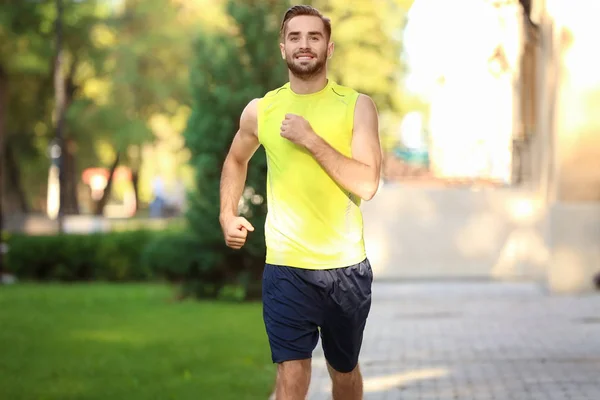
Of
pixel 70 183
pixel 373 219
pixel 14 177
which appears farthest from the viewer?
pixel 70 183

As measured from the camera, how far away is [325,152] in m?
6.05

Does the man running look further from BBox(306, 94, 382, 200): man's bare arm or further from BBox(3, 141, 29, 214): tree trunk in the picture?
BBox(3, 141, 29, 214): tree trunk

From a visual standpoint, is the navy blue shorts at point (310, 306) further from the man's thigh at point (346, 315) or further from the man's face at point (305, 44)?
the man's face at point (305, 44)

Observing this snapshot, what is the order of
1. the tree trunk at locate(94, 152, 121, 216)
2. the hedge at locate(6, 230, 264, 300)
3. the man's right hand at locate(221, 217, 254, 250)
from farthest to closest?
the tree trunk at locate(94, 152, 121, 216)
the hedge at locate(6, 230, 264, 300)
the man's right hand at locate(221, 217, 254, 250)

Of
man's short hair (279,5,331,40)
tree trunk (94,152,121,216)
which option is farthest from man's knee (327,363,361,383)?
tree trunk (94,152,121,216)

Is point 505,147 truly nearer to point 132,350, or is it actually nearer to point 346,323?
point 132,350

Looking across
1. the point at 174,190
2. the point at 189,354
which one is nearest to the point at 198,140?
the point at 189,354

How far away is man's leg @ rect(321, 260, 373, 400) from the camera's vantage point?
251 inches

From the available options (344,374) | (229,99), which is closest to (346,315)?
(344,374)

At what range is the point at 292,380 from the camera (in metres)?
6.28

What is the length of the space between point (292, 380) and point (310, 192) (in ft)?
2.76

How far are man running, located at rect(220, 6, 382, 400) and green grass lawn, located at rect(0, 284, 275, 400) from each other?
400cm

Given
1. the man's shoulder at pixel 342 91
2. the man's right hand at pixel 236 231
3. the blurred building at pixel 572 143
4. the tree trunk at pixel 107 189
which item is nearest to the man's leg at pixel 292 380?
the man's right hand at pixel 236 231

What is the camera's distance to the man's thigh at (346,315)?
637 centimetres
